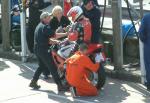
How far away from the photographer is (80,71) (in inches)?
424

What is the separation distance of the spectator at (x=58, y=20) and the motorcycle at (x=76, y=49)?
69 centimetres

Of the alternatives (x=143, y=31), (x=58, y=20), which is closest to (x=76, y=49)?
(x=58, y=20)

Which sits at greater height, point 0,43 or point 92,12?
point 92,12

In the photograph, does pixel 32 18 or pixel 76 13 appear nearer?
pixel 76 13

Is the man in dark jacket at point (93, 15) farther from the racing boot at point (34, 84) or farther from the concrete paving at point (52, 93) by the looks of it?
the racing boot at point (34, 84)

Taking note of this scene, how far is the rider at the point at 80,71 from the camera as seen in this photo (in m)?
10.8

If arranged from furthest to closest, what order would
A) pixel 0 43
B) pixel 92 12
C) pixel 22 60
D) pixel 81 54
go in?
1. pixel 0 43
2. pixel 22 60
3. pixel 92 12
4. pixel 81 54

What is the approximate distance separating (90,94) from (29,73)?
9.31 ft

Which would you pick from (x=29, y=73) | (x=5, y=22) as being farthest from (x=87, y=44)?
(x=5, y=22)

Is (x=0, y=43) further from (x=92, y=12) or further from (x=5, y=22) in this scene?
(x=92, y=12)

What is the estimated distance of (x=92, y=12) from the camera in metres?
12.4

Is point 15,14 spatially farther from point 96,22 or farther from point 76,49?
point 76,49

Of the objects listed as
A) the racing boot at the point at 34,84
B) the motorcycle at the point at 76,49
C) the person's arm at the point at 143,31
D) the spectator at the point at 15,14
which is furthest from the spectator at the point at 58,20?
the spectator at the point at 15,14

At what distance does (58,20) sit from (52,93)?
6.21 ft
